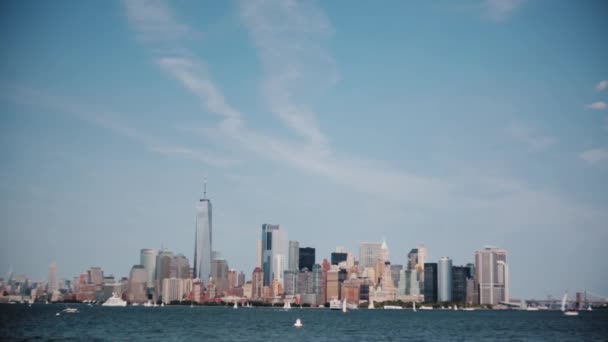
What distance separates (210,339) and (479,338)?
3692 centimetres

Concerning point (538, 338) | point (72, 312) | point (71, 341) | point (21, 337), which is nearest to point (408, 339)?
point (538, 338)

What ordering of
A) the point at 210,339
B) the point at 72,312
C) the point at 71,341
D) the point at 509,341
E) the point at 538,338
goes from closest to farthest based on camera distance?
the point at 71,341 < the point at 210,339 < the point at 509,341 < the point at 538,338 < the point at 72,312

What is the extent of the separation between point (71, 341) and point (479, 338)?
52.7 metres

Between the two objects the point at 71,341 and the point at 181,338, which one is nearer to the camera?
the point at 71,341

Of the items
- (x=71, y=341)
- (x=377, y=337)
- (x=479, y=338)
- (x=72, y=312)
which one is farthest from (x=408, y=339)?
(x=72, y=312)

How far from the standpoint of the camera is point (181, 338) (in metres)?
79.5

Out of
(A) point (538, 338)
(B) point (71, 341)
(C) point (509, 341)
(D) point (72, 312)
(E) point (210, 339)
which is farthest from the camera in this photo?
(D) point (72, 312)

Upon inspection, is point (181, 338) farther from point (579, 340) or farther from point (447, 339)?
point (579, 340)

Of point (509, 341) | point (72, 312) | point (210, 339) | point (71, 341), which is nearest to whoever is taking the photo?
point (71, 341)

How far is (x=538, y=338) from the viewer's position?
89.6 meters

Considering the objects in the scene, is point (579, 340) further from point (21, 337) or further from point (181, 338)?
point (21, 337)

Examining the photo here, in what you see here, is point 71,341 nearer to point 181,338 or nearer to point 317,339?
point 181,338

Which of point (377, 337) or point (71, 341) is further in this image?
point (377, 337)

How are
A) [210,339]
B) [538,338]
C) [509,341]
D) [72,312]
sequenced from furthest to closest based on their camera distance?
[72,312] → [538,338] → [509,341] → [210,339]
